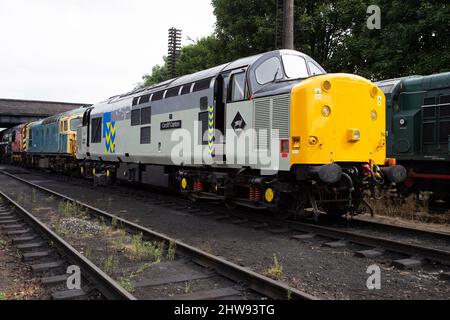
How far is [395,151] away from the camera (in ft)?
38.0

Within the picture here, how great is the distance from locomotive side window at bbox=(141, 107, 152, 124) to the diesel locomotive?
1.99 feet

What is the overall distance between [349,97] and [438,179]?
4.27 meters

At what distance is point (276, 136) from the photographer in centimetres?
825

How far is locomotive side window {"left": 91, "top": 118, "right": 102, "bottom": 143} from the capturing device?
17.0 meters

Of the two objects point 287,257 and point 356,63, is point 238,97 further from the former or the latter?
point 356,63

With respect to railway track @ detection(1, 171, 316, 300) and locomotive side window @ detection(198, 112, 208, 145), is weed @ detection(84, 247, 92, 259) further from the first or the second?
locomotive side window @ detection(198, 112, 208, 145)

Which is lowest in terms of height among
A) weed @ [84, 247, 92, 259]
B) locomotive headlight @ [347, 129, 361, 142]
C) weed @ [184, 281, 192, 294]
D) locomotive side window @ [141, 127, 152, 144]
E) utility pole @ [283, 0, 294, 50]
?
weed @ [184, 281, 192, 294]

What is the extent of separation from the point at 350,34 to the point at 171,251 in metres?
16.6

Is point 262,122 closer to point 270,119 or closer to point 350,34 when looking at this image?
point 270,119

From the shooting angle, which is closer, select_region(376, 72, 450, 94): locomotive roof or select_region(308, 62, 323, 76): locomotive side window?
select_region(308, 62, 323, 76): locomotive side window

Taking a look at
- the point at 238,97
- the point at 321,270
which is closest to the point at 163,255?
the point at 321,270

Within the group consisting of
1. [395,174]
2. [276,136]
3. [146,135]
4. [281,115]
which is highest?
[281,115]

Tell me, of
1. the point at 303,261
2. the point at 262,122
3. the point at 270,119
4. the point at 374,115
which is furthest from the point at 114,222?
the point at 374,115

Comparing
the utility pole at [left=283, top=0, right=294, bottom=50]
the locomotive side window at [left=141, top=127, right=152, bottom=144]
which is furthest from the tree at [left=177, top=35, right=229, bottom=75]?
the locomotive side window at [left=141, top=127, right=152, bottom=144]
